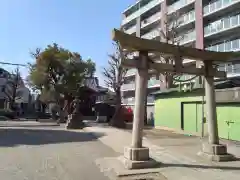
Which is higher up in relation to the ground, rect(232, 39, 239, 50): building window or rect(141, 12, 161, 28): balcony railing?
rect(141, 12, 161, 28): balcony railing

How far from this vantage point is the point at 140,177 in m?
Result: 7.80

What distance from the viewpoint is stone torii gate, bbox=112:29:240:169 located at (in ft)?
29.6

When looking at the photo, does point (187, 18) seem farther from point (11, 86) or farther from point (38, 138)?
point (11, 86)

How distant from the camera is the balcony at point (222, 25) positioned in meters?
32.0

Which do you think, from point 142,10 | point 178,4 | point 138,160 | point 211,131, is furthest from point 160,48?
point 142,10

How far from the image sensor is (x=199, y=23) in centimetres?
3875

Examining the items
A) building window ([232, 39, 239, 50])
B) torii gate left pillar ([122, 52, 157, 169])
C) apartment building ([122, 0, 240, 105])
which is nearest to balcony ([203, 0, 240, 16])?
apartment building ([122, 0, 240, 105])

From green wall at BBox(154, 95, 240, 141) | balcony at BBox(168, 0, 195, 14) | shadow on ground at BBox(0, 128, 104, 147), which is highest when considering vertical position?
balcony at BBox(168, 0, 195, 14)

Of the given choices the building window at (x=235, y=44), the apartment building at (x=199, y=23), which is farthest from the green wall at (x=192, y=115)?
the building window at (x=235, y=44)

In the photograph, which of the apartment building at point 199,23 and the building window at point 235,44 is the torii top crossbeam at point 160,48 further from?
the building window at point 235,44

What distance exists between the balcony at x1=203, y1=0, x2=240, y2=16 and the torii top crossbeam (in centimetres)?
2469

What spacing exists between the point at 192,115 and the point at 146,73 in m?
12.2

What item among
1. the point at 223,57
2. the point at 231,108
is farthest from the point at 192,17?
the point at 223,57

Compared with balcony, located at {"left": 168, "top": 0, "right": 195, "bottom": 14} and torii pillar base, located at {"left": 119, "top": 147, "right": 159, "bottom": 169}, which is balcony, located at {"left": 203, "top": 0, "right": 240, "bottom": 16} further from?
torii pillar base, located at {"left": 119, "top": 147, "right": 159, "bottom": 169}
